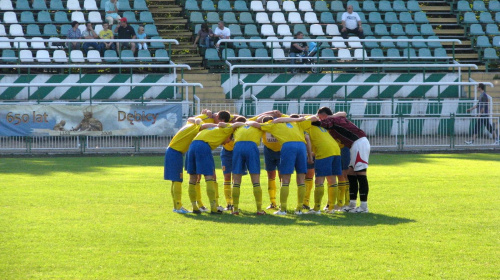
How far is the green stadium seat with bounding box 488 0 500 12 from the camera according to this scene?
34.3m

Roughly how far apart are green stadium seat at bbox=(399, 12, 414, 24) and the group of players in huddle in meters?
20.9

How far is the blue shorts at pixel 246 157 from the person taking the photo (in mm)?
12328

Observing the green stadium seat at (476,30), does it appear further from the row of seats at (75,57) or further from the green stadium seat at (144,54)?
the green stadium seat at (144,54)

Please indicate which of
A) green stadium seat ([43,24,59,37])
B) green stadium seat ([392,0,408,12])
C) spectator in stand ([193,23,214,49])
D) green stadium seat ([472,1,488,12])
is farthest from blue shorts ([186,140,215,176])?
green stadium seat ([472,1,488,12])

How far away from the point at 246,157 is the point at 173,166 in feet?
4.21

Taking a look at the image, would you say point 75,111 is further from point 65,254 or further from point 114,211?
point 65,254

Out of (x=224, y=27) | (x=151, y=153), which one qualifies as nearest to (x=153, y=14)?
(x=224, y=27)

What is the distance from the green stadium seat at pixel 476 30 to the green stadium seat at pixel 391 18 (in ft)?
10.1

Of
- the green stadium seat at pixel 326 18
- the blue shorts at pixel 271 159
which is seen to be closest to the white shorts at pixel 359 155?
the blue shorts at pixel 271 159

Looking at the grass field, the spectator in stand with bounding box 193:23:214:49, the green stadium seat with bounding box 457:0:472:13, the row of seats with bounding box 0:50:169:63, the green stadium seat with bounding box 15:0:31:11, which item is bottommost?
the grass field

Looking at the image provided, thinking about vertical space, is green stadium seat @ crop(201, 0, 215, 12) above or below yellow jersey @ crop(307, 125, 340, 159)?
above

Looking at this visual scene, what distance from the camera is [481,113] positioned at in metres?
25.2

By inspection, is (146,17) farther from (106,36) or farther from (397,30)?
(397,30)

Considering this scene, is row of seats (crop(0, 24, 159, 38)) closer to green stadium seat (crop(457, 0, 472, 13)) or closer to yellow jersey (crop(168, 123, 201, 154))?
green stadium seat (crop(457, 0, 472, 13))
